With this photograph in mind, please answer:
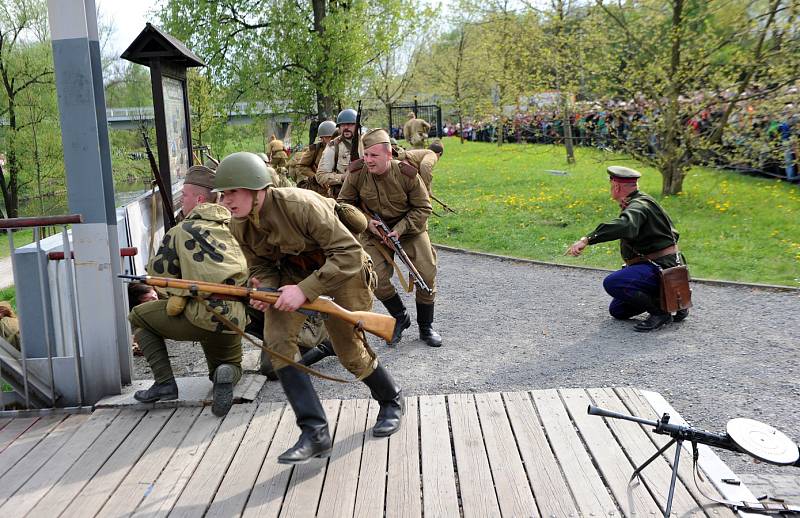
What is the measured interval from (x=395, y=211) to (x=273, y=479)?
3.55 meters

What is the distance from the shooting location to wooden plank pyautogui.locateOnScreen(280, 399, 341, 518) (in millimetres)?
3896

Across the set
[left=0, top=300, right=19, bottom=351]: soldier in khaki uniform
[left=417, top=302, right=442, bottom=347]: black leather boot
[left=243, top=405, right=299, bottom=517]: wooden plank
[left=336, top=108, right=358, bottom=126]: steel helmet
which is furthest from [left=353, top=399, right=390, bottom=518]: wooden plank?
[left=336, top=108, right=358, bottom=126]: steel helmet

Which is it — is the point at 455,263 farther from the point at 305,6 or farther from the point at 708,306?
the point at 305,6

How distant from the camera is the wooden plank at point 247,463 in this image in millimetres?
3990

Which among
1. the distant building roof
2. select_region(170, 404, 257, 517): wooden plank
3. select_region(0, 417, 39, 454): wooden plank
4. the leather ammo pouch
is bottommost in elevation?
select_region(170, 404, 257, 517): wooden plank

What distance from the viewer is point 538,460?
4.39 meters

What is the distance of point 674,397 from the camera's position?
5.64 metres

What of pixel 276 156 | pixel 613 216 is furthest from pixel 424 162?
pixel 613 216

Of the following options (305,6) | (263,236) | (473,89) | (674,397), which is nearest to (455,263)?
(674,397)

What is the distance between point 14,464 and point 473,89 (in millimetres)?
36722

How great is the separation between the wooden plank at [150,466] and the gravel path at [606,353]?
80cm

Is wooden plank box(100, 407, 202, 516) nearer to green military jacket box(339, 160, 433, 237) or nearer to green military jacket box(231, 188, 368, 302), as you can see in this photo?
green military jacket box(231, 188, 368, 302)

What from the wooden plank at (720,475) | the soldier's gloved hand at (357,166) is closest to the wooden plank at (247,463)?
the wooden plank at (720,475)

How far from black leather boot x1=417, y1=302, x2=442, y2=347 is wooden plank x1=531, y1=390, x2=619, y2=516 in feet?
6.22
